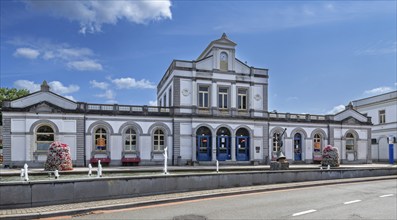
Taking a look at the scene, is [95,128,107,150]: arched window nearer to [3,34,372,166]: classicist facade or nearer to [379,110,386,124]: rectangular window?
[3,34,372,166]: classicist facade

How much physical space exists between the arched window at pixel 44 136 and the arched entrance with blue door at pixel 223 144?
15579 millimetres

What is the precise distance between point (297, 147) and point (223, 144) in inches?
376

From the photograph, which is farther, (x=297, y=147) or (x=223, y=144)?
(x=297, y=147)

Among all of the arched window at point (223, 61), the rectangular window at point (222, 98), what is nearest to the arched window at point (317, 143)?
the rectangular window at point (222, 98)

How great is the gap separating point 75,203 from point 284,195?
8149mm

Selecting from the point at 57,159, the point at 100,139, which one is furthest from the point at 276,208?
the point at 100,139

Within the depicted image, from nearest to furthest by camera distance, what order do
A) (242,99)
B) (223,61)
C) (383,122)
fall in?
(223,61) → (242,99) → (383,122)

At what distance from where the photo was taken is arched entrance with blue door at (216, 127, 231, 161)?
1334 inches

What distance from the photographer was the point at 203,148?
3347cm

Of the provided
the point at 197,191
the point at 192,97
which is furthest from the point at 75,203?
the point at 192,97

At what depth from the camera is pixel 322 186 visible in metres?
17.1

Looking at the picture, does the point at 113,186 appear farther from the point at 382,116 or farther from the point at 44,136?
the point at 382,116

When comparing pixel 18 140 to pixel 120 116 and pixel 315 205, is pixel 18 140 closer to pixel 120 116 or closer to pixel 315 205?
pixel 120 116

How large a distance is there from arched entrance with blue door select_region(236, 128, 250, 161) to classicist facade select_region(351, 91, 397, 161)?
22.1 m
